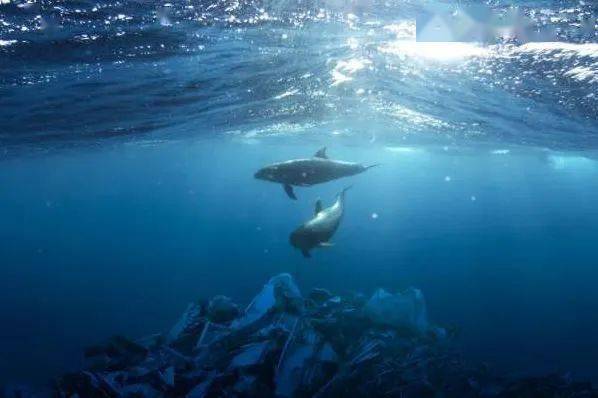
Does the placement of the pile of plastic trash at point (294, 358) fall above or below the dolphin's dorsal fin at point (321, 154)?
below

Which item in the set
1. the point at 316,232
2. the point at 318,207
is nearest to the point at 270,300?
the point at 318,207

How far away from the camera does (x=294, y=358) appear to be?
7.85 meters

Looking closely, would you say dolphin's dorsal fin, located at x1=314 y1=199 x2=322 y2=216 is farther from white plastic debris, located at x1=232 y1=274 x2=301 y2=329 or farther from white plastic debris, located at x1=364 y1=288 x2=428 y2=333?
white plastic debris, located at x1=364 y1=288 x2=428 y2=333

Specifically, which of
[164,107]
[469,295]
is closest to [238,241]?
[469,295]

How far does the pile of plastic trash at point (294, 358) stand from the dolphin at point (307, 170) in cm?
313

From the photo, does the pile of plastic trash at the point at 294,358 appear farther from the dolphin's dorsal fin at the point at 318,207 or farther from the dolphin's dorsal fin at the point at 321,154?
the dolphin's dorsal fin at the point at 321,154

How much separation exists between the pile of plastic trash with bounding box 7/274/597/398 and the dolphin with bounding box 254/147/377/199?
3130 millimetres

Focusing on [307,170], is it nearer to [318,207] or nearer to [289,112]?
[318,207]

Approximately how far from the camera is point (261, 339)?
27.2 feet

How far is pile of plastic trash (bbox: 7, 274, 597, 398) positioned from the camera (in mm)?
7277

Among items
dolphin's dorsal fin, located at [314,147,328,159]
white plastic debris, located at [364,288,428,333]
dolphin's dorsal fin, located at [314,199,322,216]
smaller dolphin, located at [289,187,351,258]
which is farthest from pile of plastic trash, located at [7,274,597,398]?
dolphin's dorsal fin, located at [314,147,328,159]

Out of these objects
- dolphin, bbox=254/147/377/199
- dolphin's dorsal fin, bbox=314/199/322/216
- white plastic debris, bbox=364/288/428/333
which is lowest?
white plastic debris, bbox=364/288/428/333

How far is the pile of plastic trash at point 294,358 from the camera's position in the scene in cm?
728

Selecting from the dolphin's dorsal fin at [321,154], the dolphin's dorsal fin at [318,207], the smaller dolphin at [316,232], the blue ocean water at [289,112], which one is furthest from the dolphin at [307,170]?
the blue ocean water at [289,112]
